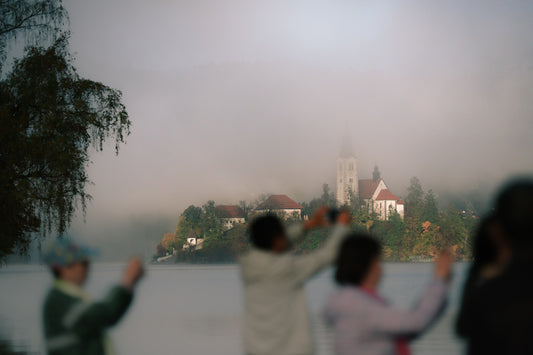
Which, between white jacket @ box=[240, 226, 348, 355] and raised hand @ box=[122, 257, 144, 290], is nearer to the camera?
raised hand @ box=[122, 257, 144, 290]

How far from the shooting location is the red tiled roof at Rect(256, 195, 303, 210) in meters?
166

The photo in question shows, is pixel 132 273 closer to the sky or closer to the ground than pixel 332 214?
closer to the ground

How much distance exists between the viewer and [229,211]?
6339 inches

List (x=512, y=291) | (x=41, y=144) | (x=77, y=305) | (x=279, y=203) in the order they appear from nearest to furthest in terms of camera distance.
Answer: (x=512, y=291) < (x=77, y=305) < (x=41, y=144) < (x=279, y=203)

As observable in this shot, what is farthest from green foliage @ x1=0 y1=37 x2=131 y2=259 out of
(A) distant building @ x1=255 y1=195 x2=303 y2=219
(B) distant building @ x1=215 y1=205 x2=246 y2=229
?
(A) distant building @ x1=255 y1=195 x2=303 y2=219

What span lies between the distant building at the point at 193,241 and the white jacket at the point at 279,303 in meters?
143

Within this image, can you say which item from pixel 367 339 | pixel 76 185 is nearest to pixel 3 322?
pixel 76 185

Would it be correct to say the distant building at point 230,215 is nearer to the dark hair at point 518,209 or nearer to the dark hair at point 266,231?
the dark hair at point 266,231

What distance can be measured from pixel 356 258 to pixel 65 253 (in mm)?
1369

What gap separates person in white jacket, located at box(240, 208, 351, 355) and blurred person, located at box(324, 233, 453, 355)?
0.82 metres

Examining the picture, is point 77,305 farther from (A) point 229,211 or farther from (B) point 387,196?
(B) point 387,196

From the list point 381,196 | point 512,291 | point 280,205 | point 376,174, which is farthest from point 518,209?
point 376,174

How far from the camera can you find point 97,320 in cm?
330

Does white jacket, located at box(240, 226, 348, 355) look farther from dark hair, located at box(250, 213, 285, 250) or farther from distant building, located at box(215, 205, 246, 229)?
distant building, located at box(215, 205, 246, 229)
